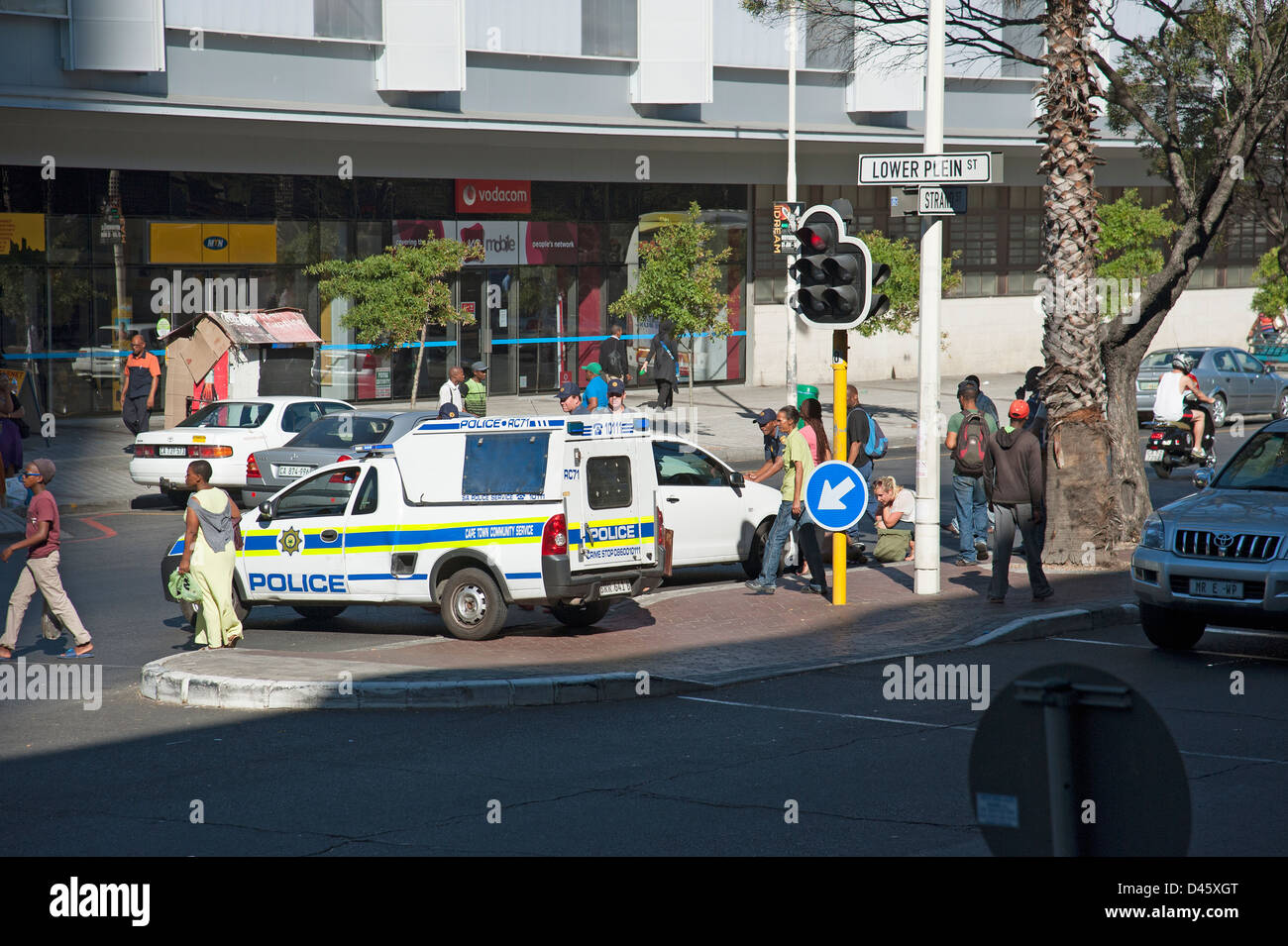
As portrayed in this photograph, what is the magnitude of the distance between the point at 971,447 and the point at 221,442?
10.4 m

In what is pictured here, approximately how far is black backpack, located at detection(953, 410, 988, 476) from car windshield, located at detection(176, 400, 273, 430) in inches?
402

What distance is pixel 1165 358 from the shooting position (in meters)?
31.7

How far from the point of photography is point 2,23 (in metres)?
25.4

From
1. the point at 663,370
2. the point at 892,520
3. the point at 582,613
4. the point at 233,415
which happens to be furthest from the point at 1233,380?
the point at 582,613

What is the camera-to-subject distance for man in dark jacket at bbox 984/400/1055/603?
1348cm

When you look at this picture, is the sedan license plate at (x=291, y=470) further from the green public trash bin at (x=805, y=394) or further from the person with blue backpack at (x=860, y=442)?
the person with blue backpack at (x=860, y=442)

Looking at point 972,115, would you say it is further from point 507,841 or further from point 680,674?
point 507,841

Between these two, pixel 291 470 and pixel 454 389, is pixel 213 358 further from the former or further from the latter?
pixel 291 470

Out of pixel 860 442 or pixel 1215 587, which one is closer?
pixel 1215 587

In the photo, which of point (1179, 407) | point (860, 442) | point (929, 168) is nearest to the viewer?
point (929, 168)

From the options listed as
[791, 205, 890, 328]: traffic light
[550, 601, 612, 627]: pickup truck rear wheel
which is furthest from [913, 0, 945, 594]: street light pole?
[550, 601, 612, 627]: pickup truck rear wheel

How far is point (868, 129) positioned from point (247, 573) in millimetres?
25815

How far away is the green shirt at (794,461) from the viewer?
1441 centimetres

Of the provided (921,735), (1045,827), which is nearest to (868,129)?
(921,735)
